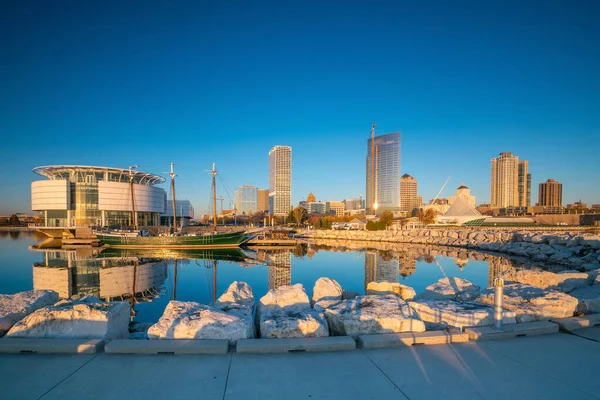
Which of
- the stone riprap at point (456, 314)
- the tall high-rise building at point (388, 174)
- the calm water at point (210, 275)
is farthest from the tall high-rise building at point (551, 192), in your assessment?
the stone riprap at point (456, 314)

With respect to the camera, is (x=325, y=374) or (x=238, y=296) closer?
(x=325, y=374)

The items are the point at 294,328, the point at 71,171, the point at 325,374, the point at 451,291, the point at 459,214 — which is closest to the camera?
the point at 325,374

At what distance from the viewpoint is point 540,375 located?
3684 millimetres

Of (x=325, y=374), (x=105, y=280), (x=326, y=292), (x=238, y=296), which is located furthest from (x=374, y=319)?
(x=105, y=280)

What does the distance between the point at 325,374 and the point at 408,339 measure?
1559 mm

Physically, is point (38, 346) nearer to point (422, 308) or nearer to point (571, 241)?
point (422, 308)

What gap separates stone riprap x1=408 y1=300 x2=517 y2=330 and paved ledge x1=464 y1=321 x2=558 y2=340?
236 millimetres

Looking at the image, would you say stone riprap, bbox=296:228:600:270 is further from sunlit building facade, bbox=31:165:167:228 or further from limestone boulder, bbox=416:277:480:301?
sunlit building facade, bbox=31:165:167:228

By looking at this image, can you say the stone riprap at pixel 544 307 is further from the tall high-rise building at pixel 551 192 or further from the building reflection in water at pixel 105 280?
the tall high-rise building at pixel 551 192

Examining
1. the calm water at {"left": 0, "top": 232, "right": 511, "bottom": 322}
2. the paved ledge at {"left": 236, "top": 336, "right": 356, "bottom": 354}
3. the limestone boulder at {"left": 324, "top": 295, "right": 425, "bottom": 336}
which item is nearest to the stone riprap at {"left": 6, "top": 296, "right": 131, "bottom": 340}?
the paved ledge at {"left": 236, "top": 336, "right": 356, "bottom": 354}

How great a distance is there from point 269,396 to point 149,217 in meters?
77.4

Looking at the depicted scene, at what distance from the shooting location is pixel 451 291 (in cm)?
913

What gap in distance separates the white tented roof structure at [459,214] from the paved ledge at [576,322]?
8150cm

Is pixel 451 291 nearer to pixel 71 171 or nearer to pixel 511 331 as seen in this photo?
pixel 511 331
